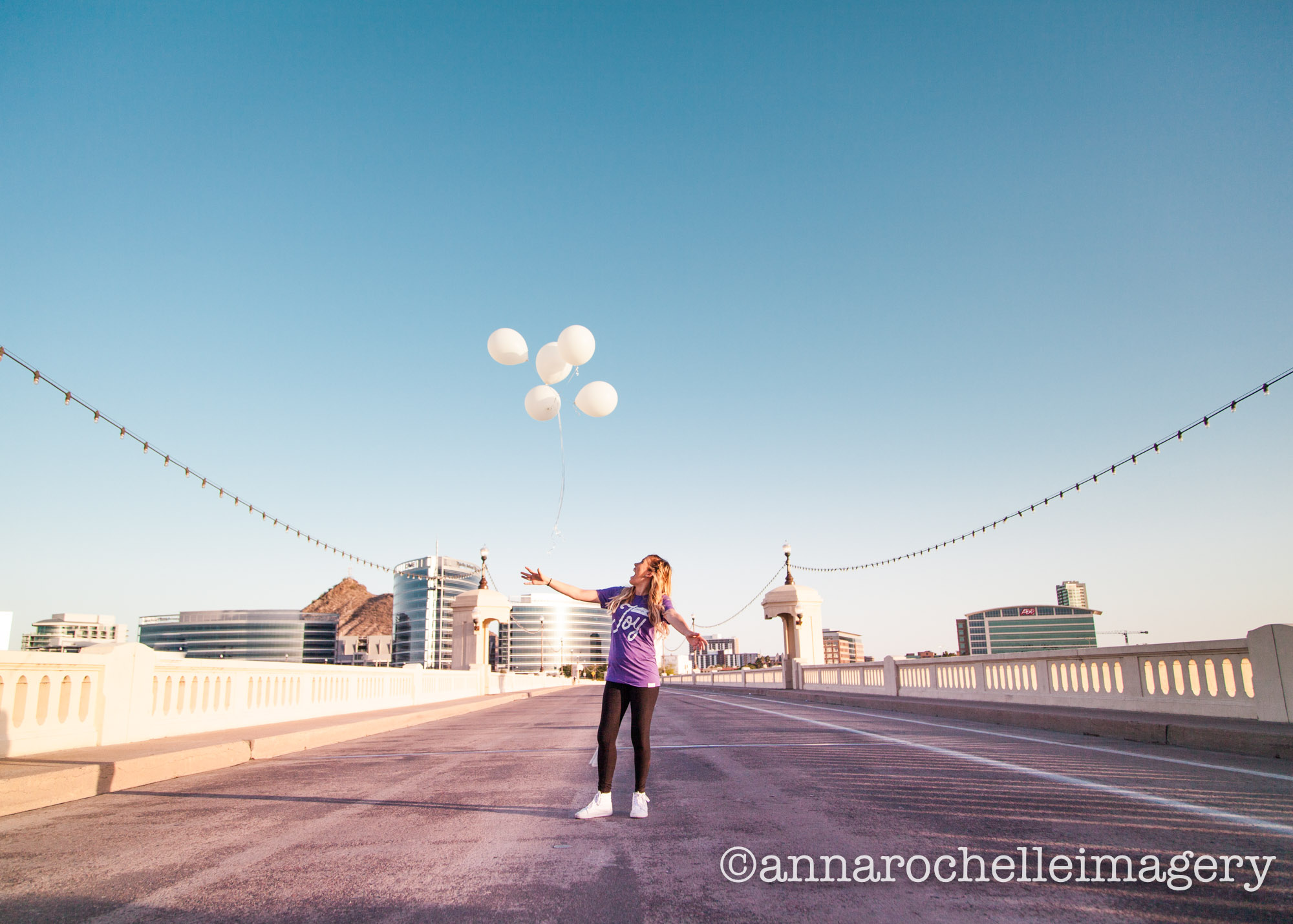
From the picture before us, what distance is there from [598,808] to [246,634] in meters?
210

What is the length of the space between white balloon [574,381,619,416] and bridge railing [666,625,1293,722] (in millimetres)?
8679

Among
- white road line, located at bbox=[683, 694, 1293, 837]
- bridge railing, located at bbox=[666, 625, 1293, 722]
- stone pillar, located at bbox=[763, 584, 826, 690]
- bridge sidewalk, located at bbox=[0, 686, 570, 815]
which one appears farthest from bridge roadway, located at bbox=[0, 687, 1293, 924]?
stone pillar, located at bbox=[763, 584, 826, 690]

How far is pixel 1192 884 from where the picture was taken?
3.33 m

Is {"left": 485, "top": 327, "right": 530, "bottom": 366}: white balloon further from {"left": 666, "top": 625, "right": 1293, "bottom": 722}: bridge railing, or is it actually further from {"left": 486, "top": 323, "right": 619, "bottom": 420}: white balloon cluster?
{"left": 666, "top": 625, "right": 1293, "bottom": 722}: bridge railing

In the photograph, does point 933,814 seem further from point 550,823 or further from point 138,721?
point 138,721

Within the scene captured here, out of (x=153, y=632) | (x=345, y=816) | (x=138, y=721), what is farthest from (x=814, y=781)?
(x=153, y=632)

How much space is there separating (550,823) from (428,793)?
1.92 metres

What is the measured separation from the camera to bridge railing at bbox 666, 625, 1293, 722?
8.88m

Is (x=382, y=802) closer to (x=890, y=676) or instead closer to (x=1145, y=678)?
(x=1145, y=678)

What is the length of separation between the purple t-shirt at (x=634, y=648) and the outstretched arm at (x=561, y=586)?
0.39 metres

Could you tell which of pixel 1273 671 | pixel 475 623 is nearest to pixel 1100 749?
pixel 1273 671

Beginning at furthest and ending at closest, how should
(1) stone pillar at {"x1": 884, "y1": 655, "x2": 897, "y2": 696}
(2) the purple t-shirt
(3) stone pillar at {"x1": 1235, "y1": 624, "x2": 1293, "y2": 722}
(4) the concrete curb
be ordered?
(1) stone pillar at {"x1": 884, "y1": 655, "x2": 897, "y2": 696}
(3) stone pillar at {"x1": 1235, "y1": 624, "x2": 1293, "y2": 722}
(4) the concrete curb
(2) the purple t-shirt

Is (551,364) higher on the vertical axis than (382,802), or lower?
higher

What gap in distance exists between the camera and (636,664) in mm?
5348
